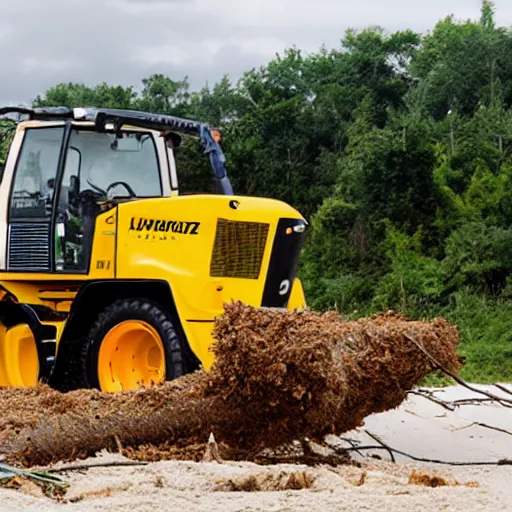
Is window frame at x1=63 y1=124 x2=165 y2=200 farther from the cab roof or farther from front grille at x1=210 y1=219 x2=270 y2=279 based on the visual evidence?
front grille at x1=210 y1=219 x2=270 y2=279

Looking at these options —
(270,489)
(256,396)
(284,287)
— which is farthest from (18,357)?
(270,489)

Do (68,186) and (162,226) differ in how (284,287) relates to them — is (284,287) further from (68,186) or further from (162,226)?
(68,186)

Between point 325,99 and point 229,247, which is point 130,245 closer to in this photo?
point 229,247

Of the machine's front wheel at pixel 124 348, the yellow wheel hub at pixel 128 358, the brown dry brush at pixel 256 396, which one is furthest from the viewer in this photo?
the yellow wheel hub at pixel 128 358

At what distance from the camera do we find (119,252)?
1040cm

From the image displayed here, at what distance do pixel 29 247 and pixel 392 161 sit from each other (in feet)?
52.9

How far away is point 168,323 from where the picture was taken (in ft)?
31.7

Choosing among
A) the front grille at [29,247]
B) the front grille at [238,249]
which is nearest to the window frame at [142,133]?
the front grille at [29,247]

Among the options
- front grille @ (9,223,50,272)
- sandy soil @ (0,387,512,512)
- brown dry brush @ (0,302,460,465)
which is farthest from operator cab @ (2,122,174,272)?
sandy soil @ (0,387,512,512)

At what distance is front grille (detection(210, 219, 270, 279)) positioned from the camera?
10.0 meters

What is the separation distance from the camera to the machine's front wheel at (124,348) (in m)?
9.86

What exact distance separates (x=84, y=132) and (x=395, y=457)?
453 cm

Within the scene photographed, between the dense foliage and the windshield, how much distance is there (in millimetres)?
7499

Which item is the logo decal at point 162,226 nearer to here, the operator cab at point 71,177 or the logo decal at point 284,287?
the operator cab at point 71,177
